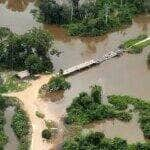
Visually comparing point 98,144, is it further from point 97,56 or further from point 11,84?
point 97,56

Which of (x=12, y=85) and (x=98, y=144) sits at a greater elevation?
(x=12, y=85)

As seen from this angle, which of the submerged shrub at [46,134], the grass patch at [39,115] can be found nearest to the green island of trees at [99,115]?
the submerged shrub at [46,134]

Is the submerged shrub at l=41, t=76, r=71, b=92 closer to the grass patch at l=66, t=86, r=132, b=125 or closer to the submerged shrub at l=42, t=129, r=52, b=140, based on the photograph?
the grass patch at l=66, t=86, r=132, b=125

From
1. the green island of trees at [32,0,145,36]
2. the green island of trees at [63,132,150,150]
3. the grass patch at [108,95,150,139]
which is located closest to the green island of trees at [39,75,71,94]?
the grass patch at [108,95,150,139]

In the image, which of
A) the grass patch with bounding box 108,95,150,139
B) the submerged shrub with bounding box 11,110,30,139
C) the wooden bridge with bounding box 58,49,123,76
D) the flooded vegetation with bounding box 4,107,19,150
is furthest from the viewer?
the wooden bridge with bounding box 58,49,123,76

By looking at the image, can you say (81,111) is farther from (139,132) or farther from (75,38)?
(75,38)

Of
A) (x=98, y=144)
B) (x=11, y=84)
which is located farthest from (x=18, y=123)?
(x=98, y=144)
